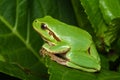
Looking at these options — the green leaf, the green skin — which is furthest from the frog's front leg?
the green leaf

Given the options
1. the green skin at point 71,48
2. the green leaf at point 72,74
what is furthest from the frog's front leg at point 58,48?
the green leaf at point 72,74

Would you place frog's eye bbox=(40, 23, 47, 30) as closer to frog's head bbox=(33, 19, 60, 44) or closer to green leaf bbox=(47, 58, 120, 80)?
frog's head bbox=(33, 19, 60, 44)

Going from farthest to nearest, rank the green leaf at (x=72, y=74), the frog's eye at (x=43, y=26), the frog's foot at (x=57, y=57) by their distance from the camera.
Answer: the frog's eye at (x=43, y=26)
the frog's foot at (x=57, y=57)
the green leaf at (x=72, y=74)

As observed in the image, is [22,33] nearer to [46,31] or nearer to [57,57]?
[46,31]

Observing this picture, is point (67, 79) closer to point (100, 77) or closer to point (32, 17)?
point (100, 77)

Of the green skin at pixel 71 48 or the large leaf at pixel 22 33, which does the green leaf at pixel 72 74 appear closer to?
the green skin at pixel 71 48

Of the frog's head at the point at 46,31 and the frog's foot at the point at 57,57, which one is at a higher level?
the frog's head at the point at 46,31
